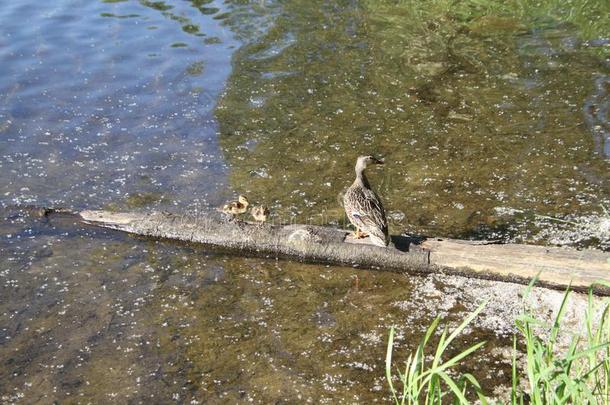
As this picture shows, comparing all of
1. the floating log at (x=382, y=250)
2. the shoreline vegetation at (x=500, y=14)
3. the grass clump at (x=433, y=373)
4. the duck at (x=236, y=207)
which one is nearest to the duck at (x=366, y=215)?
the floating log at (x=382, y=250)

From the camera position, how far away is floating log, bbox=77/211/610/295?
5840 mm

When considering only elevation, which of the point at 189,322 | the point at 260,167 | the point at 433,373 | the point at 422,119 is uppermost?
the point at 433,373

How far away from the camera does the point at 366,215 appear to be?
643cm

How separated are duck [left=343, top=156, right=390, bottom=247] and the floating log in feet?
0.37

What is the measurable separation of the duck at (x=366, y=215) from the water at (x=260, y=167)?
0.44 metres

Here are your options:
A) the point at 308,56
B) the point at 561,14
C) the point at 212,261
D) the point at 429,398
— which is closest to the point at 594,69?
the point at 561,14

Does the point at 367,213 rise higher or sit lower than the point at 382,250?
higher

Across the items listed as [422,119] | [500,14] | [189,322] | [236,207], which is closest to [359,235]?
[236,207]

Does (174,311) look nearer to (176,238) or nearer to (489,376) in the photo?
(176,238)

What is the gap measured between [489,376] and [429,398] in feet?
5.26

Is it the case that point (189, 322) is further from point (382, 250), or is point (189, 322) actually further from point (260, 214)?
point (382, 250)

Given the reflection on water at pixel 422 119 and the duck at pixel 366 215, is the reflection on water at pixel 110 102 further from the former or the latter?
the duck at pixel 366 215

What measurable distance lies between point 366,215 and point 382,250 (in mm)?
348

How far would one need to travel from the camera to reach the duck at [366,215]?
623 cm
